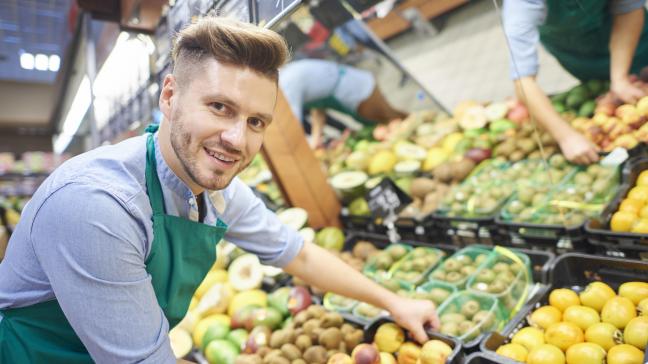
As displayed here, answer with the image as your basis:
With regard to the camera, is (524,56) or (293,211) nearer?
(524,56)

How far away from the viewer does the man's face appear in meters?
1.07

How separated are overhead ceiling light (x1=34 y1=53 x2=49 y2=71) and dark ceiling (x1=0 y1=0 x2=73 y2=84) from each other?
0.17 metres

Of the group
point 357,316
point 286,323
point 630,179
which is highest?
point 630,179

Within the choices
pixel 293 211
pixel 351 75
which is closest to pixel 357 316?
pixel 293 211

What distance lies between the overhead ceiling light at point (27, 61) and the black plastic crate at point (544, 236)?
22.7 ft

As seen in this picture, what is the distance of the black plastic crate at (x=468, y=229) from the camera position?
Result: 2176 mm

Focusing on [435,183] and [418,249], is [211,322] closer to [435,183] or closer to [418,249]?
[418,249]

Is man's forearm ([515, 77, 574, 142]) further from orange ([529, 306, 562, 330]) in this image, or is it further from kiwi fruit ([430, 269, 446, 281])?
orange ([529, 306, 562, 330])

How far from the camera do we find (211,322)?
2.25m

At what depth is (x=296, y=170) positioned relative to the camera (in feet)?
9.62

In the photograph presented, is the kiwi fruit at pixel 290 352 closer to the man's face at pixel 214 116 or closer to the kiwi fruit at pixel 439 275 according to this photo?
the kiwi fruit at pixel 439 275

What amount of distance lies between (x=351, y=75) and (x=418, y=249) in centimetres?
230

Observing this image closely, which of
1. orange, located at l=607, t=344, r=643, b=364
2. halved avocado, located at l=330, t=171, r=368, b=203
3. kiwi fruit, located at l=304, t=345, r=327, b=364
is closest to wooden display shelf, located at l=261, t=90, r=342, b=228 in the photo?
→ halved avocado, located at l=330, t=171, r=368, b=203

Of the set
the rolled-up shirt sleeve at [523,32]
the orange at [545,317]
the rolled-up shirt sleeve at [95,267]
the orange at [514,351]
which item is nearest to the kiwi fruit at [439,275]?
the orange at [545,317]
